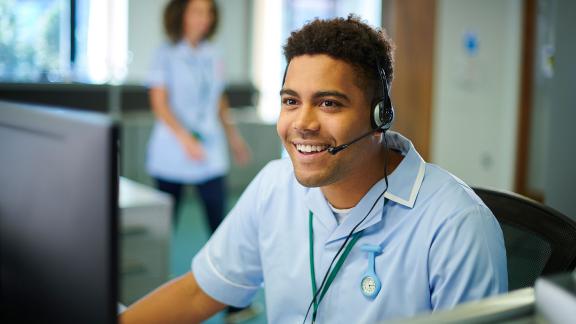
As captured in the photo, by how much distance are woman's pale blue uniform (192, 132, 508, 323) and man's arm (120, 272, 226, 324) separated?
2 cm

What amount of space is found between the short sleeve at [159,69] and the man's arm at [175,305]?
1.71 meters

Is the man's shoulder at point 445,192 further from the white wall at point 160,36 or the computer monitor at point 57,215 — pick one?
the white wall at point 160,36

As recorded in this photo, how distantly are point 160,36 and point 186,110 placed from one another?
127 inches

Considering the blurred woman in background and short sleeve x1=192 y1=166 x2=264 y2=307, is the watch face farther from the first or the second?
the blurred woman in background

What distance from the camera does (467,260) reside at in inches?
35.4

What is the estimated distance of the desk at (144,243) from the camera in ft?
6.50

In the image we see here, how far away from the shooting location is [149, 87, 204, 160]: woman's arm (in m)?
2.72

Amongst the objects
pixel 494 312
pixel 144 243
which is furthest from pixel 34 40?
pixel 494 312

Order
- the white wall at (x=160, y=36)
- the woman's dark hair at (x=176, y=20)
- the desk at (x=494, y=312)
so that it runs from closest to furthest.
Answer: the desk at (x=494, y=312), the woman's dark hair at (x=176, y=20), the white wall at (x=160, y=36)

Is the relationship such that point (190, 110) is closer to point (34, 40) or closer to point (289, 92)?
point (289, 92)

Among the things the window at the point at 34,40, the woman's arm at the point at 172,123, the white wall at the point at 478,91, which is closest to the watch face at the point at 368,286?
the woman's arm at the point at 172,123

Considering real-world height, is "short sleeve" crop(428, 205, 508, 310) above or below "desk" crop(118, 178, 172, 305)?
above

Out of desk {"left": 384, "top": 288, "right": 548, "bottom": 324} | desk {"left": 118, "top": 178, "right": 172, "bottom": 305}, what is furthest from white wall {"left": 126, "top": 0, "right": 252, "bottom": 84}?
desk {"left": 384, "top": 288, "right": 548, "bottom": 324}

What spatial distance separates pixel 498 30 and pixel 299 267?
14.5 ft
